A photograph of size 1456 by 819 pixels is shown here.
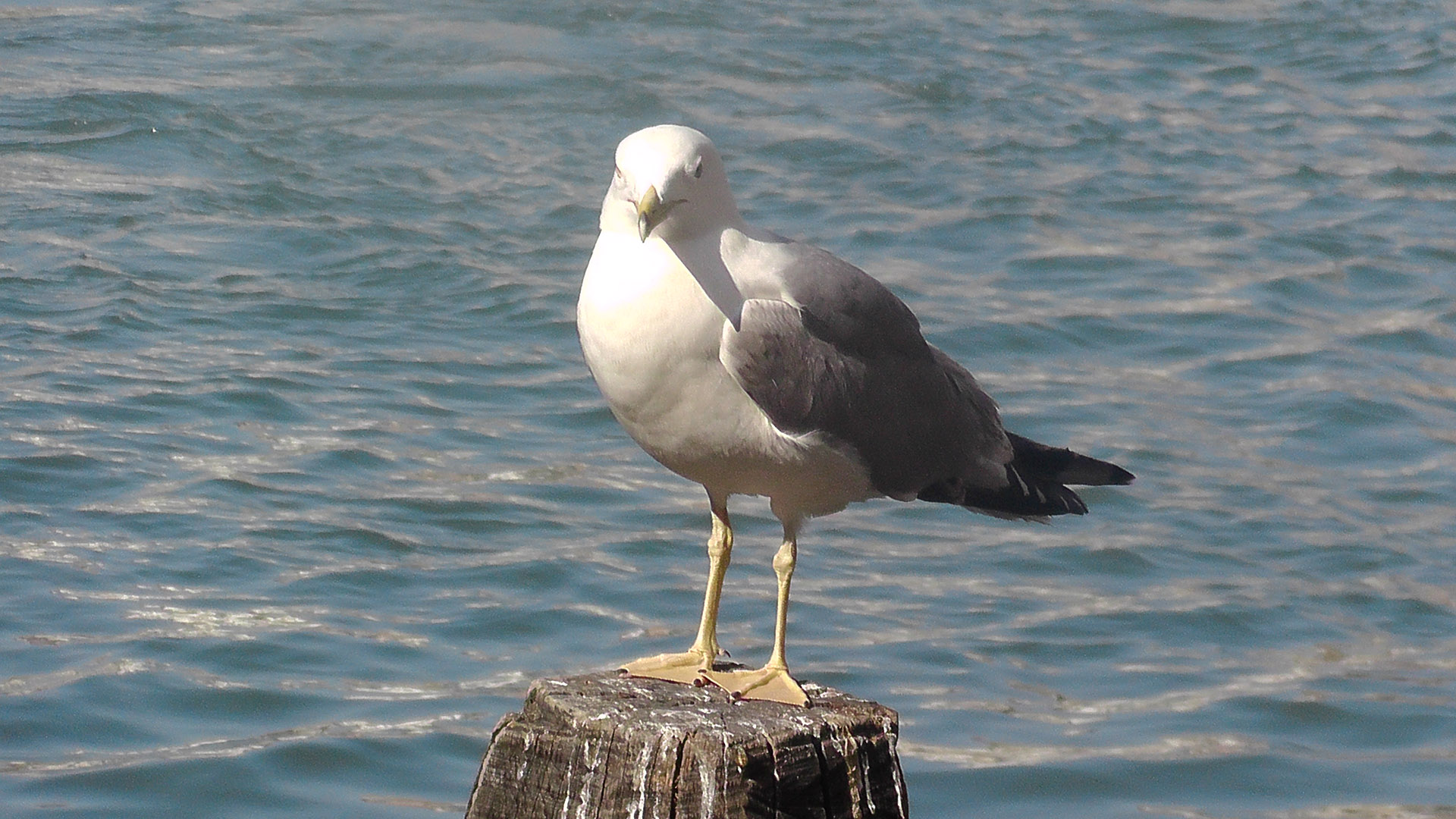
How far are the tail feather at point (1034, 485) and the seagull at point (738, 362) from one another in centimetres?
15

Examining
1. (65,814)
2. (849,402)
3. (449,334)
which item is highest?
(849,402)

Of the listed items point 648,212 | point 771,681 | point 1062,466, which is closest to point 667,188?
point 648,212

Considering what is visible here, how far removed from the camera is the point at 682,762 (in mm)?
3285

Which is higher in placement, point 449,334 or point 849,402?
point 849,402

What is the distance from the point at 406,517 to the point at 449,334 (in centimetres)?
238

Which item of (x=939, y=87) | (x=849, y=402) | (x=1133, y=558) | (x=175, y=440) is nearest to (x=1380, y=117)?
(x=939, y=87)

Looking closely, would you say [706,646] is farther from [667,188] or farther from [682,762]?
[667,188]

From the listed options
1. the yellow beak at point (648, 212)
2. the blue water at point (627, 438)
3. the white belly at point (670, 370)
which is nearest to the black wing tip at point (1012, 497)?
the white belly at point (670, 370)

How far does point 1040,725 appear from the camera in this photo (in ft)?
21.6

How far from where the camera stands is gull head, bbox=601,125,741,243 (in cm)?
362

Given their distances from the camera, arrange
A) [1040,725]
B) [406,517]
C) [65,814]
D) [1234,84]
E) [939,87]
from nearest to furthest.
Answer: [65,814]
[1040,725]
[406,517]
[939,87]
[1234,84]

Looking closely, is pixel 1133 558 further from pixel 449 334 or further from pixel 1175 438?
pixel 449 334

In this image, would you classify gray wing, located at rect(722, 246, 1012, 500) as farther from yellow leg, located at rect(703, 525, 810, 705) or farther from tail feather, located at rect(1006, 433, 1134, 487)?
yellow leg, located at rect(703, 525, 810, 705)

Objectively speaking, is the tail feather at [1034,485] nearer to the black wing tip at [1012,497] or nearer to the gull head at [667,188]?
the black wing tip at [1012,497]
